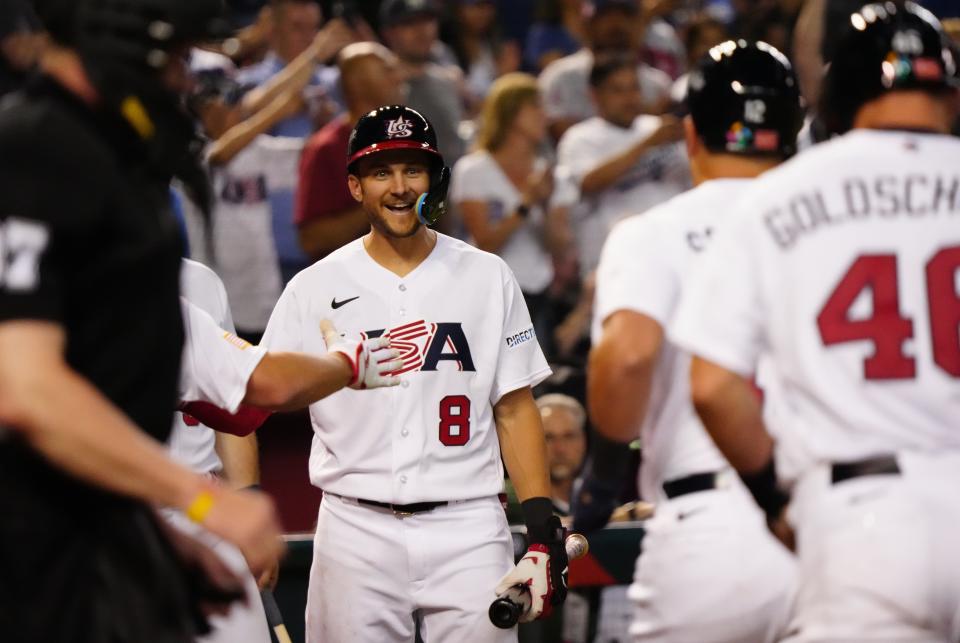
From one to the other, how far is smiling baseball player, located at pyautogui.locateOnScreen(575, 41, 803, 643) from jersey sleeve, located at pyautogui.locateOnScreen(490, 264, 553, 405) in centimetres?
98

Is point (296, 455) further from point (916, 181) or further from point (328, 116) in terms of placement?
point (916, 181)

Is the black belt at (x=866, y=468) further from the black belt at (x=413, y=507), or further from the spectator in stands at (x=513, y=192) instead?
the spectator in stands at (x=513, y=192)

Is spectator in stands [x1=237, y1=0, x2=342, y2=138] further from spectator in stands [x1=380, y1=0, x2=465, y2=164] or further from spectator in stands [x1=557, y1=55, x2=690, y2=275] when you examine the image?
spectator in stands [x1=557, y1=55, x2=690, y2=275]

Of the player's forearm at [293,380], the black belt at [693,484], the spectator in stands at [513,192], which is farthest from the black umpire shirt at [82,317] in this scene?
the spectator in stands at [513,192]

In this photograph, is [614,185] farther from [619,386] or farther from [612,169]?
[619,386]

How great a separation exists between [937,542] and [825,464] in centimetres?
29

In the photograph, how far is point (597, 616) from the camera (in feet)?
21.3

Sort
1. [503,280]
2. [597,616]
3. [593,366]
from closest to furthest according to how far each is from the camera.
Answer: [593,366] < [503,280] < [597,616]

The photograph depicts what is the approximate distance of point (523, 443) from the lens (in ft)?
16.8

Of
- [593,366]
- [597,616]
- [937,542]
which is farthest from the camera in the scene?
[597,616]

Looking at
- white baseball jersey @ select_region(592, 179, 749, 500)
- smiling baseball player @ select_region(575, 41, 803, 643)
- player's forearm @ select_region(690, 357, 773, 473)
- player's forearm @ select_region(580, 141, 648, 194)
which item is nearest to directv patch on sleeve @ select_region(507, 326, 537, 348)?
smiling baseball player @ select_region(575, 41, 803, 643)

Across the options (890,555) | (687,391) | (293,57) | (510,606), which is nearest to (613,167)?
(293,57)

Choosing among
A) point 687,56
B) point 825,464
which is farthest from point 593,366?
point 687,56

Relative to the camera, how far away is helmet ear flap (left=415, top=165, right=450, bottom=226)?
5.17 m
